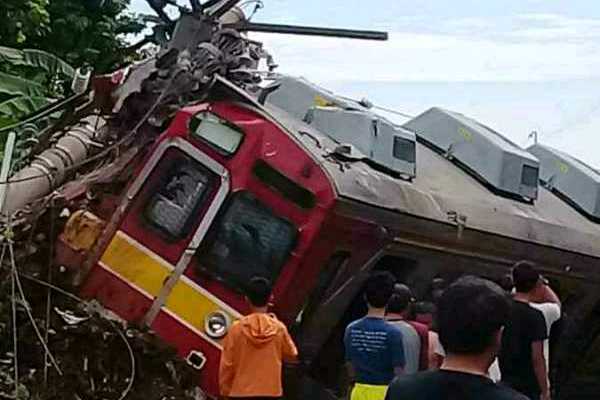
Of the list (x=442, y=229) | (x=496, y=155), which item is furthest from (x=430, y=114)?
(x=442, y=229)

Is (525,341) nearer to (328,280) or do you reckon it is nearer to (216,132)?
(328,280)

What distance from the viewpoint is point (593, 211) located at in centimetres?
1184

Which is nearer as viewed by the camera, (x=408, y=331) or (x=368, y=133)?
(x=408, y=331)

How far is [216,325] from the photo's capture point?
312 inches

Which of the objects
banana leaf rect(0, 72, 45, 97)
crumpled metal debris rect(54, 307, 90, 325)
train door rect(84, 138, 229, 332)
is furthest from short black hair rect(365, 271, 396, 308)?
banana leaf rect(0, 72, 45, 97)

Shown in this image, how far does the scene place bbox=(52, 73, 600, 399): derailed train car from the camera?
792cm

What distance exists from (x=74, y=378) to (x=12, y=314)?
1.82 feet

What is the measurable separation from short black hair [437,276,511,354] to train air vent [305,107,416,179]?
554 centimetres

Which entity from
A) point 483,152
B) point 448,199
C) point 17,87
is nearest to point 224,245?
point 448,199

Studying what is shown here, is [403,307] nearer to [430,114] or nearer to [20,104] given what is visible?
[430,114]

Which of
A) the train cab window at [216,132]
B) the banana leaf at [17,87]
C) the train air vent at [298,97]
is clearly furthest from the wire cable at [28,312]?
the banana leaf at [17,87]

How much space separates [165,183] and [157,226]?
0.30 meters

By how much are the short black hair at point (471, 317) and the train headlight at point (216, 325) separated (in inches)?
182

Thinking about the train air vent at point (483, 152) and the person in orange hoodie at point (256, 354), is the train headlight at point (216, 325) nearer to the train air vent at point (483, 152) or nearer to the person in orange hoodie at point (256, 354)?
the person in orange hoodie at point (256, 354)
